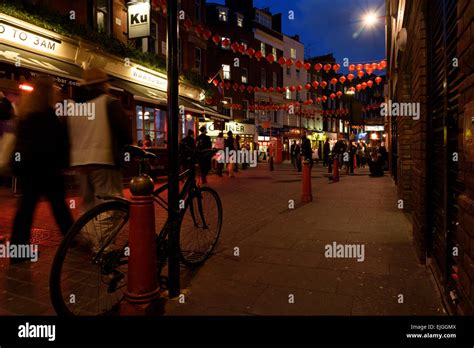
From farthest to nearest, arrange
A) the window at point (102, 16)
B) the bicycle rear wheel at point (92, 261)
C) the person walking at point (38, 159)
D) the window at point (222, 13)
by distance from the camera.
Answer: the window at point (222, 13) < the window at point (102, 16) < the person walking at point (38, 159) < the bicycle rear wheel at point (92, 261)

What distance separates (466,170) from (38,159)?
3.97 meters

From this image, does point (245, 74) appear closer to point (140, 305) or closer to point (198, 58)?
point (198, 58)

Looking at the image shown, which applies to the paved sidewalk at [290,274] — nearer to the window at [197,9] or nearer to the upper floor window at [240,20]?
the window at [197,9]

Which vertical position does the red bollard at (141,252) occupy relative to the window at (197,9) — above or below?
below

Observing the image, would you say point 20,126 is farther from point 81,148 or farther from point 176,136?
point 176,136

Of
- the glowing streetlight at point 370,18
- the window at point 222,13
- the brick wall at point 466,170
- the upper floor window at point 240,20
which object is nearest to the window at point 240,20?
the upper floor window at point 240,20

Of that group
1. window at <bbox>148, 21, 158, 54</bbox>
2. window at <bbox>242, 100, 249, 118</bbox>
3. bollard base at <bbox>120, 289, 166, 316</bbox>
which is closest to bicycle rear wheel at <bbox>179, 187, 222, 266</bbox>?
bollard base at <bbox>120, 289, 166, 316</bbox>

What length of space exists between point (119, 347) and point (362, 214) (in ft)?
18.5

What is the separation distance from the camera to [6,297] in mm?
3338

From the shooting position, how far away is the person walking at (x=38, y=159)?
4.16 meters

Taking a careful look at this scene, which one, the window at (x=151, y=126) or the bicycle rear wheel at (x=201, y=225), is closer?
the bicycle rear wheel at (x=201, y=225)

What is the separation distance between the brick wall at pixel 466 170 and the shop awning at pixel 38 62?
8.56 meters

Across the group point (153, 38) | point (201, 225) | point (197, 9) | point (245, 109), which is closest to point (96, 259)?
point (201, 225)

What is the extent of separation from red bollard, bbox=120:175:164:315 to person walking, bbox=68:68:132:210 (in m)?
1.06
